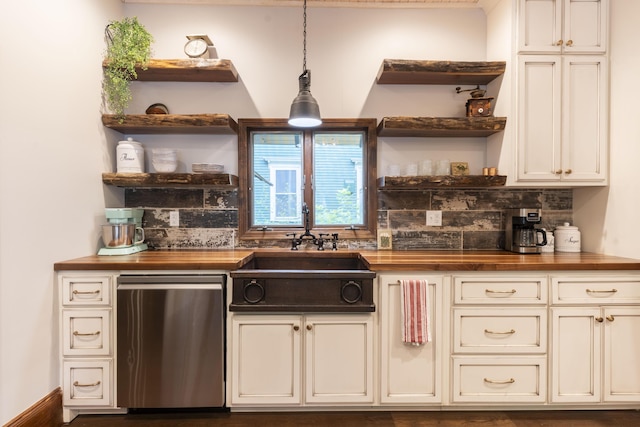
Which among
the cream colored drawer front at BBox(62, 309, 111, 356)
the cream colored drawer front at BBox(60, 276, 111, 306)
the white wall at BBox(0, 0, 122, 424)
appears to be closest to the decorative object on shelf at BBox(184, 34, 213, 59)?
the white wall at BBox(0, 0, 122, 424)

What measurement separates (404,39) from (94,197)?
2562 mm

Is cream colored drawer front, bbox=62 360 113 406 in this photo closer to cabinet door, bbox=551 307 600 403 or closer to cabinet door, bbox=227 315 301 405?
cabinet door, bbox=227 315 301 405

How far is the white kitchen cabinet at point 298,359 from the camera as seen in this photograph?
6.66 feet

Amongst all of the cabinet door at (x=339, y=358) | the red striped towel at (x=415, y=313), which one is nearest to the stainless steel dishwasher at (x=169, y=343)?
the cabinet door at (x=339, y=358)

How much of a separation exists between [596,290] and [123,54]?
3355 millimetres

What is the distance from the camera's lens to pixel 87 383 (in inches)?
79.4

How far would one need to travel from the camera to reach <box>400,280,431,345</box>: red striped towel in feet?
6.50

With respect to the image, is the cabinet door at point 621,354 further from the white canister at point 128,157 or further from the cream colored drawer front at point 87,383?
the white canister at point 128,157

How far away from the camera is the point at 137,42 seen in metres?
2.39

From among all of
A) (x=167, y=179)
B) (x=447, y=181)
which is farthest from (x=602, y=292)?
(x=167, y=179)

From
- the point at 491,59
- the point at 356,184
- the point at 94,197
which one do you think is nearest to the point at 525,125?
the point at 491,59

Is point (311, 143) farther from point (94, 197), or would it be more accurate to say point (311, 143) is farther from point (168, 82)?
point (94, 197)

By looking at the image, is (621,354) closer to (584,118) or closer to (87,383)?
(584,118)

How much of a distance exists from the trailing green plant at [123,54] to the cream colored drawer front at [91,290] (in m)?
A: 1.11
